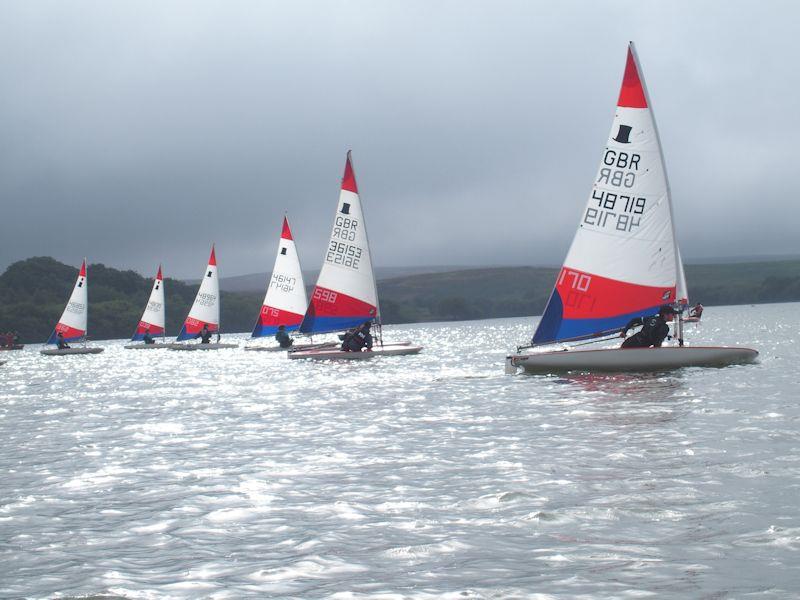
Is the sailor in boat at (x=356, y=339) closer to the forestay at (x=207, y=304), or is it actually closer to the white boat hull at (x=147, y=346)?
the forestay at (x=207, y=304)

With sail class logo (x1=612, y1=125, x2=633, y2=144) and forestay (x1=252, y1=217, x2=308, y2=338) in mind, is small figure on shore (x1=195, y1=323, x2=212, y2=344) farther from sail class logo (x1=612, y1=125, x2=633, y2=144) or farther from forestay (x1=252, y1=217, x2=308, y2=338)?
sail class logo (x1=612, y1=125, x2=633, y2=144)

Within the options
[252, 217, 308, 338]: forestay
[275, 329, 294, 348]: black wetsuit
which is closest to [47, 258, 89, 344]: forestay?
[252, 217, 308, 338]: forestay

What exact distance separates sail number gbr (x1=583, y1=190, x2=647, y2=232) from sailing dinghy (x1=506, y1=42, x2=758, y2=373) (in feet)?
0.09

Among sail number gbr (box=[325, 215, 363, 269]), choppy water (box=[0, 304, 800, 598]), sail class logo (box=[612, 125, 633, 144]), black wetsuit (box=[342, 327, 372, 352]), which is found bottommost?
choppy water (box=[0, 304, 800, 598])

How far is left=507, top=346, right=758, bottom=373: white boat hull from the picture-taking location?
80.4ft

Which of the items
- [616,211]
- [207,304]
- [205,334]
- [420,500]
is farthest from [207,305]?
[420,500]

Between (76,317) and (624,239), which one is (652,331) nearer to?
(624,239)

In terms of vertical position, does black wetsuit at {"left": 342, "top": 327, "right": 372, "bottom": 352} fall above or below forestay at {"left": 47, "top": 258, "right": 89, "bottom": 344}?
below

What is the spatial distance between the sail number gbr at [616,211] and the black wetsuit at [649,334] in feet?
8.59

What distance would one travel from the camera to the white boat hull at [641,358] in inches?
965

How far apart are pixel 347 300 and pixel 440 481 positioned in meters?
31.6

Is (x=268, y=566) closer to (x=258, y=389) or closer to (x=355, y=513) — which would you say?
(x=355, y=513)

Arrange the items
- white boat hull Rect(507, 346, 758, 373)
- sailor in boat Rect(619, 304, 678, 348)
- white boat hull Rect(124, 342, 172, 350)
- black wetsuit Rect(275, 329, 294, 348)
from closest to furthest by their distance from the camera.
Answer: white boat hull Rect(507, 346, 758, 373) < sailor in boat Rect(619, 304, 678, 348) < black wetsuit Rect(275, 329, 294, 348) < white boat hull Rect(124, 342, 172, 350)

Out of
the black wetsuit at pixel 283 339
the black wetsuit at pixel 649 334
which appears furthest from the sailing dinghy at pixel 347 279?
the black wetsuit at pixel 649 334
